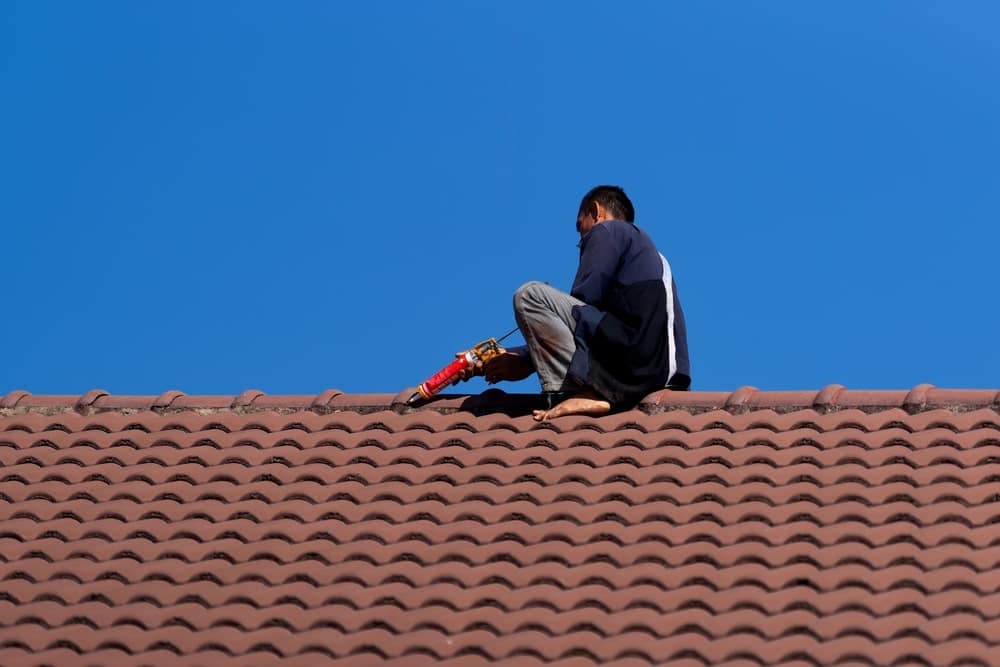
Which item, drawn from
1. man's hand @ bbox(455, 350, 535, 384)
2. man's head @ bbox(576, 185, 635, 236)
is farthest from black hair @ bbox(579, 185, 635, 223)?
man's hand @ bbox(455, 350, 535, 384)

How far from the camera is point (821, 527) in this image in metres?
7.24

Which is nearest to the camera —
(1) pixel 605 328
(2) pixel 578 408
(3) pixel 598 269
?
(2) pixel 578 408

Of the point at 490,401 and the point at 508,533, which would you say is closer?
the point at 508,533

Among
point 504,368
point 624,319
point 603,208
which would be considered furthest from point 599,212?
point 504,368

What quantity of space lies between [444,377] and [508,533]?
1.71 meters

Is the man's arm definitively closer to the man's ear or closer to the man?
the man

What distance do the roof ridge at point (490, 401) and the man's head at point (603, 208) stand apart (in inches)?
39.1

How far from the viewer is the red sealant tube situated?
8992 millimetres

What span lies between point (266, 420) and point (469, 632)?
2.65m

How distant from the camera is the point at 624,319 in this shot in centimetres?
878

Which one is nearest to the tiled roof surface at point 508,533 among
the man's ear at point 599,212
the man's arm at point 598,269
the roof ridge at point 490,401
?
the roof ridge at point 490,401

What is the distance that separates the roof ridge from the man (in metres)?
0.19

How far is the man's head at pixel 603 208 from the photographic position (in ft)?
29.8

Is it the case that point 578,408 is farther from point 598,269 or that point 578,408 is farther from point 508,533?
point 508,533
